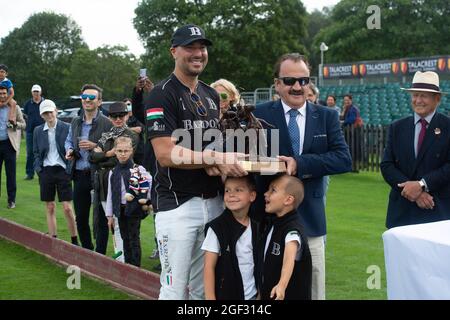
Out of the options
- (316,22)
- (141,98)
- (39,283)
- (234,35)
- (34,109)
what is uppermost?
(316,22)

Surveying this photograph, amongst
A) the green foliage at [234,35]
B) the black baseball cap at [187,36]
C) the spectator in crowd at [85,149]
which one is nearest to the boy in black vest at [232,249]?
the black baseball cap at [187,36]

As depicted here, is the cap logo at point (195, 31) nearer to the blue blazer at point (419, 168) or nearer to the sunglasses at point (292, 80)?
the sunglasses at point (292, 80)

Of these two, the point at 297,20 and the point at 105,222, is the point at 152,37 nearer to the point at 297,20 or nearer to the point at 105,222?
the point at 297,20

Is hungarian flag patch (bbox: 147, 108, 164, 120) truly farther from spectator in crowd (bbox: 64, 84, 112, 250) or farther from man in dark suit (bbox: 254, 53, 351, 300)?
spectator in crowd (bbox: 64, 84, 112, 250)

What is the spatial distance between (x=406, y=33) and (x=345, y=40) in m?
6.19

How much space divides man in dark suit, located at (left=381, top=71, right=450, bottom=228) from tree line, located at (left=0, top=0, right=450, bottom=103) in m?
58.4

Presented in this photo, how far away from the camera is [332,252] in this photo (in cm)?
941

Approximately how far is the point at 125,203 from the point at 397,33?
64872 millimetres

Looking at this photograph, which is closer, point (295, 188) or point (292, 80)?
point (295, 188)

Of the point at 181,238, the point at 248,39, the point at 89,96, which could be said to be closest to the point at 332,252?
the point at 89,96

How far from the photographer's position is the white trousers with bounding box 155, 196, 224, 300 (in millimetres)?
4832

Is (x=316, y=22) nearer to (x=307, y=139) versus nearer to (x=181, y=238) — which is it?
(x=307, y=139)
